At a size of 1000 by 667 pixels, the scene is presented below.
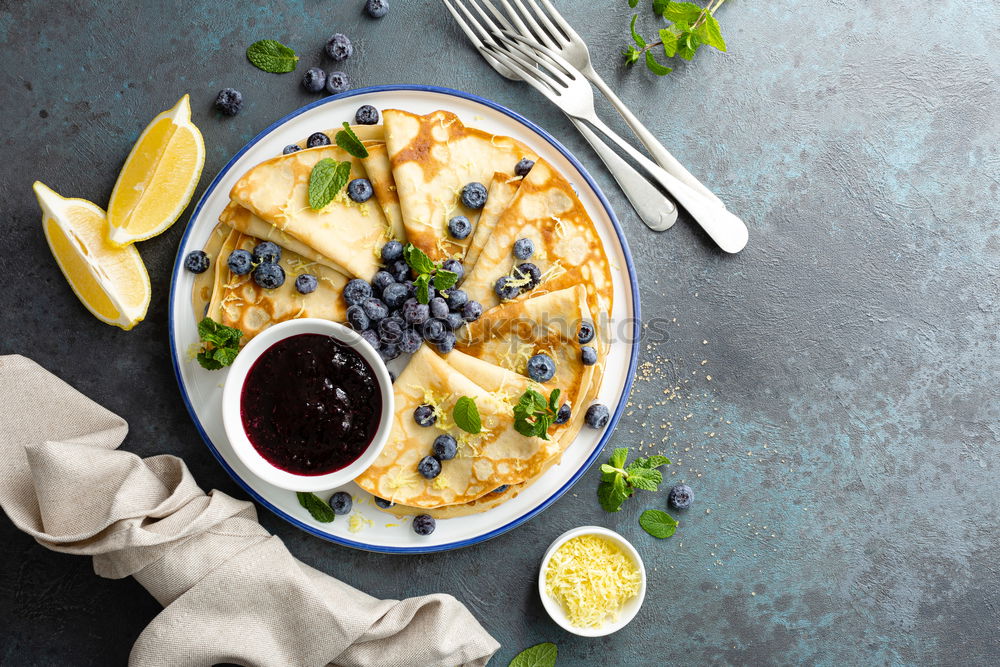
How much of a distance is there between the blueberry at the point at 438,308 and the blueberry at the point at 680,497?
4.59 feet

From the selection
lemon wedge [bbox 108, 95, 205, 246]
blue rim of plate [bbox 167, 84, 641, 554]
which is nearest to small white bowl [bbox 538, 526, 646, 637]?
blue rim of plate [bbox 167, 84, 641, 554]

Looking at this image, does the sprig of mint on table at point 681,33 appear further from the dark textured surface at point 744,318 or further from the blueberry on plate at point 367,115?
the blueberry on plate at point 367,115

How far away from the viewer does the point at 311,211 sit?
272 centimetres

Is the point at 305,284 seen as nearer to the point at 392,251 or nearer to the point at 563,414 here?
the point at 392,251

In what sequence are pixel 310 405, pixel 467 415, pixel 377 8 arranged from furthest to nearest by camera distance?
pixel 377 8 < pixel 467 415 < pixel 310 405

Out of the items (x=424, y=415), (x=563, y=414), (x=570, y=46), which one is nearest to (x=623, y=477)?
(x=563, y=414)

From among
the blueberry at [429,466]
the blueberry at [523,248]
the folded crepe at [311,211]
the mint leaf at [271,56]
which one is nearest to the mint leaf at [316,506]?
the blueberry at [429,466]

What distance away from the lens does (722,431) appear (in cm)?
319

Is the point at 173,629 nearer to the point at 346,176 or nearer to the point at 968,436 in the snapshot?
the point at 346,176

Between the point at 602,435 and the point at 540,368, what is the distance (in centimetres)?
50

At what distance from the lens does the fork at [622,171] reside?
120 inches

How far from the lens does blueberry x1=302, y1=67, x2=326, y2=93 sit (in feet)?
9.86

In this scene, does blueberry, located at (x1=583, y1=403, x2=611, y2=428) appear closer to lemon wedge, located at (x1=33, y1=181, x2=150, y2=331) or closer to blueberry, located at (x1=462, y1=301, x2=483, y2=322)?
blueberry, located at (x1=462, y1=301, x2=483, y2=322)

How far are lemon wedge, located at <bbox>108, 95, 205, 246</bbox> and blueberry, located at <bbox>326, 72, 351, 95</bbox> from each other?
60 cm
